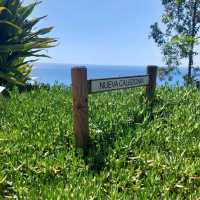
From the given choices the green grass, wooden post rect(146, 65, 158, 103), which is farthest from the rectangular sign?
the green grass

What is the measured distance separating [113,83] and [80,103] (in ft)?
2.64

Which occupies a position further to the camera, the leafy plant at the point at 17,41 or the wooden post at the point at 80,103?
the leafy plant at the point at 17,41

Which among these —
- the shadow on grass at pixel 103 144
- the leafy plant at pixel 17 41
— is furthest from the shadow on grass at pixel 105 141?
the leafy plant at pixel 17 41

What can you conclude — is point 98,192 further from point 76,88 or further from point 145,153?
point 76,88

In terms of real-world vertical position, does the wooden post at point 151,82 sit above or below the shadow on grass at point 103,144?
above

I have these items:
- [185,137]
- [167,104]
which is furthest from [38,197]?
[167,104]

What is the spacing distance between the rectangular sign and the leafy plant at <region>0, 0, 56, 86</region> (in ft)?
13.9

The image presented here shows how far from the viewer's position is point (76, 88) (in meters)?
Result: 6.43

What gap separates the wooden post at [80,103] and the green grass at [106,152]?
0.19 m

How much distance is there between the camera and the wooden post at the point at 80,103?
20.9 feet

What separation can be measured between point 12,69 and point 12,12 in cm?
176

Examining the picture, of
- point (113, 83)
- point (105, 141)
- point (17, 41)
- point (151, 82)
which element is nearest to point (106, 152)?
point (105, 141)

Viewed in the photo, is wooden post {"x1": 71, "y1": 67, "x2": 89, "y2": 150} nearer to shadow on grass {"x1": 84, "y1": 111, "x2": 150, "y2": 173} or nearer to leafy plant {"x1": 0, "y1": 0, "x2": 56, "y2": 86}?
shadow on grass {"x1": 84, "y1": 111, "x2": 150, "y2": 173}

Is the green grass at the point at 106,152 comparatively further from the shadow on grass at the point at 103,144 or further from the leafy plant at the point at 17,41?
the leafy plant at the point at 17,41
